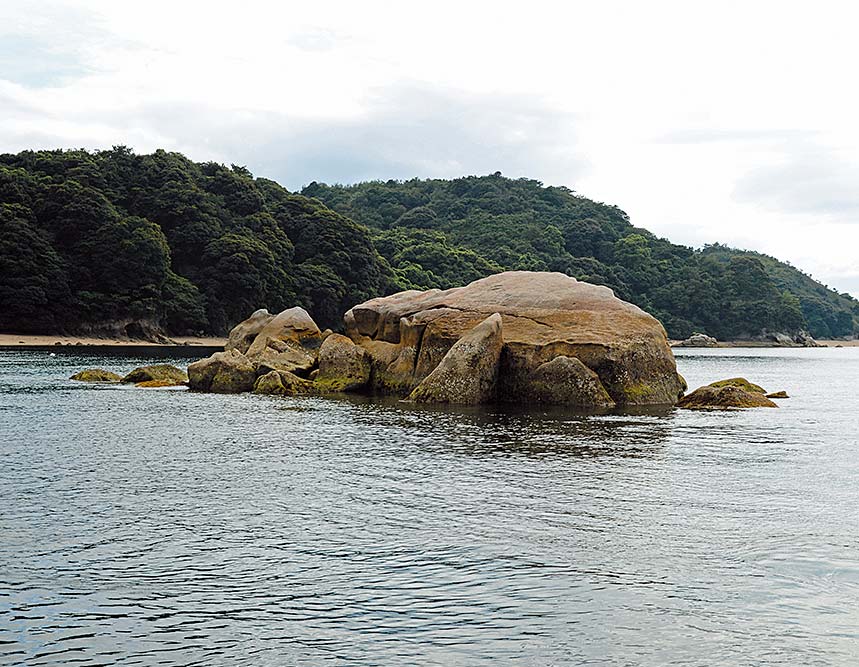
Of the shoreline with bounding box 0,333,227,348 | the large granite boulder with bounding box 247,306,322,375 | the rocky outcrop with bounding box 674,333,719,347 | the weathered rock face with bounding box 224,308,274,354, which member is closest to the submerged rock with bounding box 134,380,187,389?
the large granite boulder with bounding box 247,306,322,375

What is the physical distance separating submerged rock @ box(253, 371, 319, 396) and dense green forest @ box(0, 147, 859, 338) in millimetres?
47263

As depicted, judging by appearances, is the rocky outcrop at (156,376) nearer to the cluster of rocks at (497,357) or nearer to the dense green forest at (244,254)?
the cluster of rocks at (497,357)

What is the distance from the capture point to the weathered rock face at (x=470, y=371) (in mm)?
26953

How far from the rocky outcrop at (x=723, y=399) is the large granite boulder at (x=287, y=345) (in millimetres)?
14658

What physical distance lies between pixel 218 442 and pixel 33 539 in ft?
27.8

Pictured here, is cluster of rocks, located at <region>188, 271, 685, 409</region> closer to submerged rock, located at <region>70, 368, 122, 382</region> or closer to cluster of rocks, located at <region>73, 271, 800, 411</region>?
cluster of rocks, located at <region>73, 271, 800, 411</region>

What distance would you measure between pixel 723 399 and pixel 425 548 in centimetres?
2019

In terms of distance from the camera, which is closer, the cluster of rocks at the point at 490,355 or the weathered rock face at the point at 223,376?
the cluster of rocks at the point at 490,355

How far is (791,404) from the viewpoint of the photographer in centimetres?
3053

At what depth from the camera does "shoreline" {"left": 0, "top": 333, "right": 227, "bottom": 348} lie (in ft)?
231

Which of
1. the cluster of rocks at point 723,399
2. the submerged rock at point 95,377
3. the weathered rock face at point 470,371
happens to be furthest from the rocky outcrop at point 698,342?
the weathered rock face at point 470,371

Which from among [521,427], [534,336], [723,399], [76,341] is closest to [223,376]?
[534,336]

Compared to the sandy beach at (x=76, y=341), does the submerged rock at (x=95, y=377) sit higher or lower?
lower

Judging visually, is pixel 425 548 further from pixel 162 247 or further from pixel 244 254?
pixel 244 254
